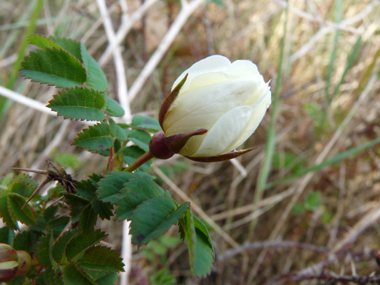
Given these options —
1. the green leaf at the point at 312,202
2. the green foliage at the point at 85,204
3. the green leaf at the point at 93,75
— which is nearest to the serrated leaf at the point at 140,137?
the green foliage at the point at 85,204

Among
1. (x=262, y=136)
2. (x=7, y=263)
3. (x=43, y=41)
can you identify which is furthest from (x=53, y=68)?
(x=262, y=136)

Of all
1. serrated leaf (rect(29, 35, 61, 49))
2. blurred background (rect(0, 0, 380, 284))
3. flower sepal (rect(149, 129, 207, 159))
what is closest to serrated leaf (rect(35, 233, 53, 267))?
flower sepal (rect(149, 129, 207, 159))

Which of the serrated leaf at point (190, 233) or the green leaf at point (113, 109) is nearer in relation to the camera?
the serrated leaf at point (190, 233)

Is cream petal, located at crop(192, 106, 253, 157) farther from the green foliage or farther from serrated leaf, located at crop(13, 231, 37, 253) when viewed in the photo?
serrated leaf, located at crop(13, 231, 37, 253)

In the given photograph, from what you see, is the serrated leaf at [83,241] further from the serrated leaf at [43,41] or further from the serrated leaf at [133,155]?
the serrated leaf at [43,41]

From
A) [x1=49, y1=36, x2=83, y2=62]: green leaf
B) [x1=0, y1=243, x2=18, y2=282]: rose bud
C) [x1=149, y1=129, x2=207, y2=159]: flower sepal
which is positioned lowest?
[x1=0, y1=243, x2=18, y2=282]: rose bud

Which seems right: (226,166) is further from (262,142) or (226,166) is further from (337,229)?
(337,229)

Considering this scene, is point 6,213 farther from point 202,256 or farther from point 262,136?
point 262,136
